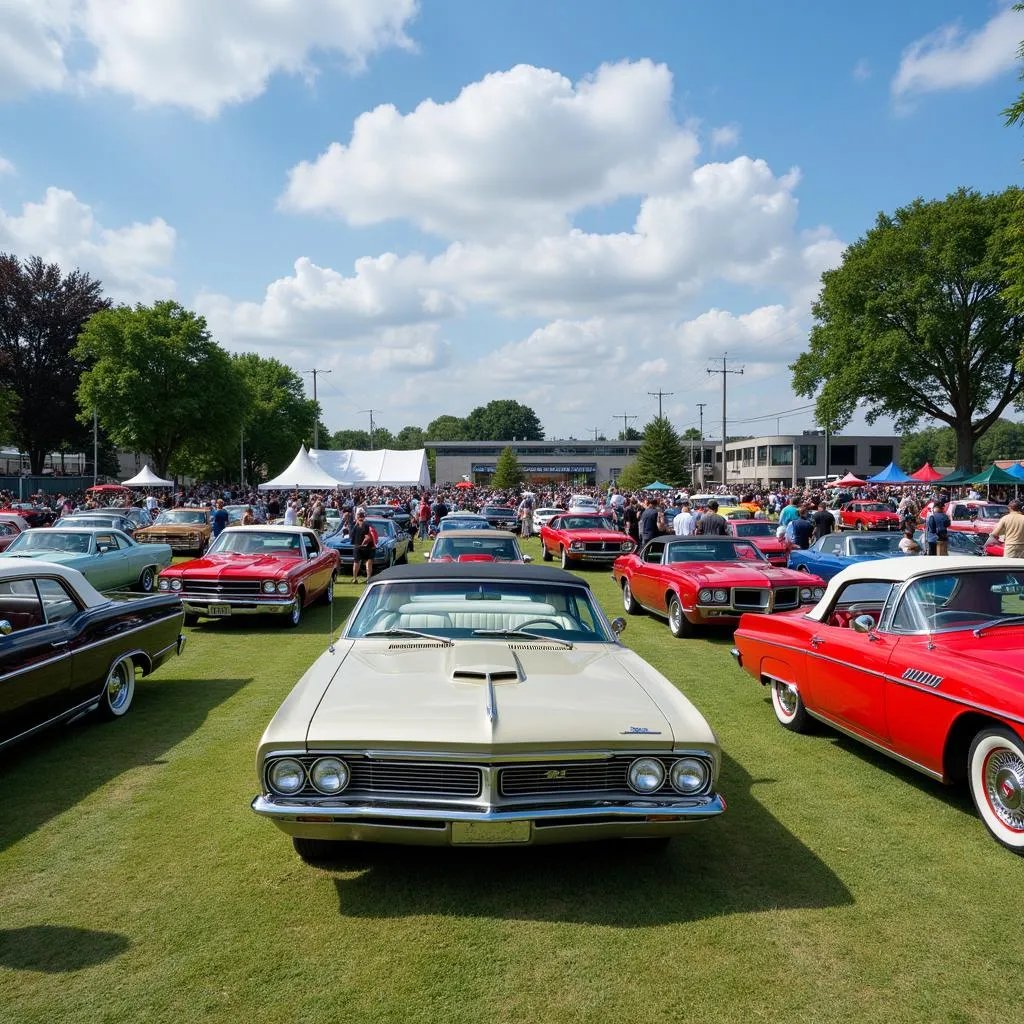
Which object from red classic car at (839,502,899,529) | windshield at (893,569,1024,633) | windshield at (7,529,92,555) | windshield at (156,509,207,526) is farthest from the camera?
red classic car at (839,502,899,529)

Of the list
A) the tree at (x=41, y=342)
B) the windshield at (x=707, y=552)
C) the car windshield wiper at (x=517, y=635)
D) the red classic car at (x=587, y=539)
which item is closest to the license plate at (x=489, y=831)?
the car windshield wiper at (x=517, y=635)

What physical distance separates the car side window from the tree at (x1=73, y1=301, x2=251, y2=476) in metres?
47.1

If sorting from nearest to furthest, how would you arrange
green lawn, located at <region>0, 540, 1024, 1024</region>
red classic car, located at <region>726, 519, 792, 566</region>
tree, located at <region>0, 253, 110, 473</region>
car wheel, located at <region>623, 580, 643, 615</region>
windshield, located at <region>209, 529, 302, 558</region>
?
1. green lawn, located at <region>0, 540, 1024, 1024</region>
2. windshield, located at <region>209, 529, 302, 558</region>
3. car wheel, located at <region>623, 580, 643, 615</region>
4. red classic car, located at <region>726, 519, 792, 566</region>
5. tree, located at <region>0, 253, 110, 473</region>

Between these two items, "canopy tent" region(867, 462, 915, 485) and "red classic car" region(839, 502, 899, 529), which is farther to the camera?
"canopy tent" region(867, 462, 915, 485)

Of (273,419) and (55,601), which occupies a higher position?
(273,419)

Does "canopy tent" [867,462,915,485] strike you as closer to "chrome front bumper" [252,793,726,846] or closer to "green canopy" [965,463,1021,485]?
"green canopy" [965,463,1021,485]

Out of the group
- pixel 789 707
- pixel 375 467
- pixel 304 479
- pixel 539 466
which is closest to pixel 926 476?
pixel 375 467

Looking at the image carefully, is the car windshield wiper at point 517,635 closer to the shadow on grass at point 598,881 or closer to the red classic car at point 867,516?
the shadow on grass at point 598,881

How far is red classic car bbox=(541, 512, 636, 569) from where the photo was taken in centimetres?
1986

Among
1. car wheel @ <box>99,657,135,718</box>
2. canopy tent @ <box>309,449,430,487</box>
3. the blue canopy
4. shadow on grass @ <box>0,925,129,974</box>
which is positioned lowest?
shadow on grass @ <box>0,925,129,974</box>

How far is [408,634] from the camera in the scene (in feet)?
16.5

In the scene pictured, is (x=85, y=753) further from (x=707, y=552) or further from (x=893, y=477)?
(x=893, y=477)

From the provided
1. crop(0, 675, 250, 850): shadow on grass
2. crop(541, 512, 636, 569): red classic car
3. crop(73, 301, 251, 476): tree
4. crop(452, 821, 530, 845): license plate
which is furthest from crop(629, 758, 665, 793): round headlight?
crop(73, 301, 251, 476): tree

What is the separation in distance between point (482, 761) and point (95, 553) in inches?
493
